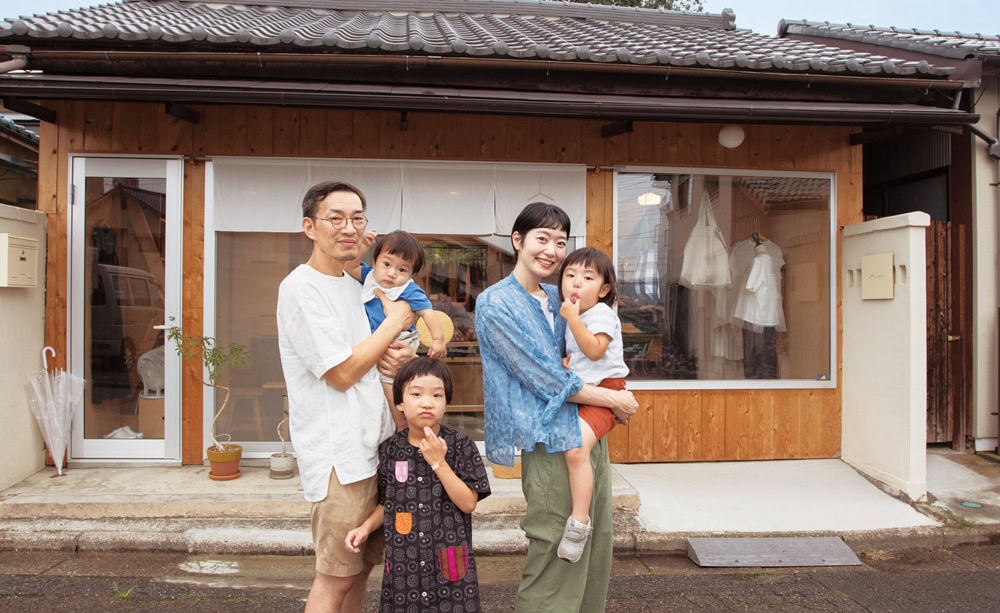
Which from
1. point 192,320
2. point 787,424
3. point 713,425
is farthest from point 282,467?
point 787,424

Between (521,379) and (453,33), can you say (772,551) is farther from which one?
(453,33)

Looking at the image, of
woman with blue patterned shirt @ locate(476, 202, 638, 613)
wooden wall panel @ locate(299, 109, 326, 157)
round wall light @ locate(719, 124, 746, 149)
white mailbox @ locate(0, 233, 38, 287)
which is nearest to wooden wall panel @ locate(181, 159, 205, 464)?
wooden wall panel @ locate(299, 109, 326, 157)

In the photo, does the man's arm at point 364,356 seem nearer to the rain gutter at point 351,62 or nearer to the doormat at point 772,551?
the doormat at point 772,551

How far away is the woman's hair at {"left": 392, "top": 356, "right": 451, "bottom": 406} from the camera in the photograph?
2.33m

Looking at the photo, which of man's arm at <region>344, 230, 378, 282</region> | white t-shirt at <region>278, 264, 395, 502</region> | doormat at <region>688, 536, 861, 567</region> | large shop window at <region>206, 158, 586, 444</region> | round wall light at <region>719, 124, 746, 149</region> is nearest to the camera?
white t-shirt at <region>278, 264, 395, 502</region>

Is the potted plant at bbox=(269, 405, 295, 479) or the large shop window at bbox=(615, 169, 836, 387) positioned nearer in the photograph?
the potted plant at bbox=(269, 405, 295, 479)

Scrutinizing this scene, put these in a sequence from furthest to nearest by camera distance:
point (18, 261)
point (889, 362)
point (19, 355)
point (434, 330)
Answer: point (889, 362), point (19, 355), point (18, 261), point (434, 330)

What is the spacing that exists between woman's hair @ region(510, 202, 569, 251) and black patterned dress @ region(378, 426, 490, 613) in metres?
0.96

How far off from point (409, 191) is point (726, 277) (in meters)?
3.16

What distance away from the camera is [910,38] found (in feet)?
24.9

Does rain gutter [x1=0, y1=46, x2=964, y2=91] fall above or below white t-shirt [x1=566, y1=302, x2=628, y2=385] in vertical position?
above

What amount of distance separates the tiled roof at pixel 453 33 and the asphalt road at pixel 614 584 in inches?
147

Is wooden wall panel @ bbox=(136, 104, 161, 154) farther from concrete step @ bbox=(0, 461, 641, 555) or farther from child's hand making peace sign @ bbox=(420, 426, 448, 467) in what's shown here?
child's hand making peace sign @ bbox=(420, 426, 448, 467)

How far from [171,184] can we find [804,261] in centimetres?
594
